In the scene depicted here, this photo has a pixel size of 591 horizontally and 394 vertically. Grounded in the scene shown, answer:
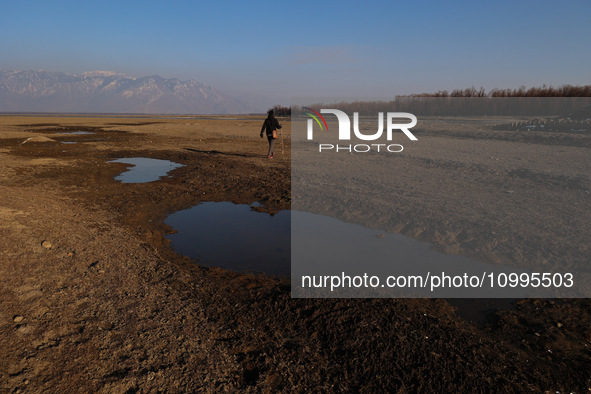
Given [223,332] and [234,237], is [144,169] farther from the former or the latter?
[223,332]

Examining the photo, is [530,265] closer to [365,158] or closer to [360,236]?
[360,236]

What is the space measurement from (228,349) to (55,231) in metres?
4.90

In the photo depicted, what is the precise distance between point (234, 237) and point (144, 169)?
8904 mm

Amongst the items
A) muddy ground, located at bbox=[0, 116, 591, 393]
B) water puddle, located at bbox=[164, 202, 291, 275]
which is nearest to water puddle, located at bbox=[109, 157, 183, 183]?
water puddle, located at bbox=[164, 202, 291, 275]

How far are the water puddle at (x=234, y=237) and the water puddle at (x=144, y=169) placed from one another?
4266 mm

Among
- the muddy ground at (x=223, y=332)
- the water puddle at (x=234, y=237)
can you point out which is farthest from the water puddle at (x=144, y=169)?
the muddy ground at (x=223, y=332)

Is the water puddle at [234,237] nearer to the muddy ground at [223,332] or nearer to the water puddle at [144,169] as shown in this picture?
the muddy ground at [223,332]

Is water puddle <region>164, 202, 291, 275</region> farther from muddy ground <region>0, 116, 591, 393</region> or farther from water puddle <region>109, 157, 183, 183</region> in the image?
water puddle <region>109, 157, 183, 183</region>

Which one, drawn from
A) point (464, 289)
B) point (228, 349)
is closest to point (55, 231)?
point (228, 349)

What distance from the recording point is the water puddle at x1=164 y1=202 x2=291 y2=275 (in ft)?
20.0

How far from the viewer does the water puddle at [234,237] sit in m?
6.11

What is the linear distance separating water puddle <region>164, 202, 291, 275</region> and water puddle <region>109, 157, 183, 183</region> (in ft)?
14.0

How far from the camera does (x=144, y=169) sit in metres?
14.5

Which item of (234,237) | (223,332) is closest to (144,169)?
(234,237)
